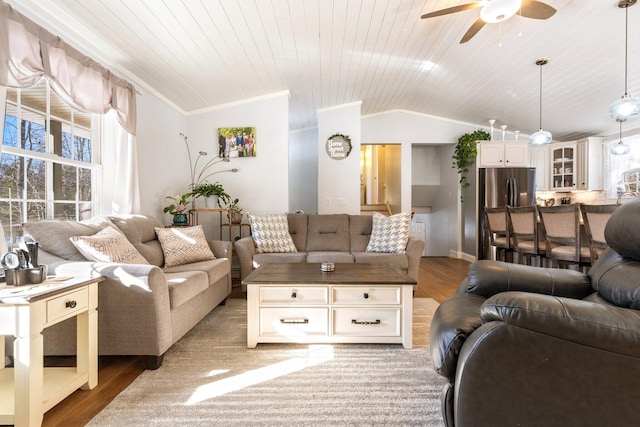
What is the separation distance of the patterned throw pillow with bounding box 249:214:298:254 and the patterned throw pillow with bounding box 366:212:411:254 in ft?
3.22

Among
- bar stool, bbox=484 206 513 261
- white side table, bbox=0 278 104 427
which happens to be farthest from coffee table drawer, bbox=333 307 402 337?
bar stool, bbox=484 206 513 261

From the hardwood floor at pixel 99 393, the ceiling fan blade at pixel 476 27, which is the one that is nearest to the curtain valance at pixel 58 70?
the hardwood floor at pixel 99 393

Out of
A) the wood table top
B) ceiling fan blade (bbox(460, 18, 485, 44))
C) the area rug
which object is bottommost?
the area rug

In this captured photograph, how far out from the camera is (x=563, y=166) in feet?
18.4

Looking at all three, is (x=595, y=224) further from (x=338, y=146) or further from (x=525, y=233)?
(x=338, y=146)

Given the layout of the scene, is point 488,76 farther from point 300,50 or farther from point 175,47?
point 175,47

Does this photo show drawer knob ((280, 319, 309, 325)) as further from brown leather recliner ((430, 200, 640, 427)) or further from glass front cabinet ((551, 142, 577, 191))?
glass front cabinet ((551, 142, 577, 191))

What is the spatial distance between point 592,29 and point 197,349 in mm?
4367

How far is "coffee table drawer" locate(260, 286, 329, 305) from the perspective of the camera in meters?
2.12

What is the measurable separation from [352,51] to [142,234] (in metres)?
2.81

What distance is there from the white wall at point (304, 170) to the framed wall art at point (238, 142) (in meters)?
1.88

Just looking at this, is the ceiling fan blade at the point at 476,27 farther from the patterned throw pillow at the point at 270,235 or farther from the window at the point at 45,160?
the window at the point at 45,160

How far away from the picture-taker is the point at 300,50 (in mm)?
3217

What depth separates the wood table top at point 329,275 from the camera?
209 cm
